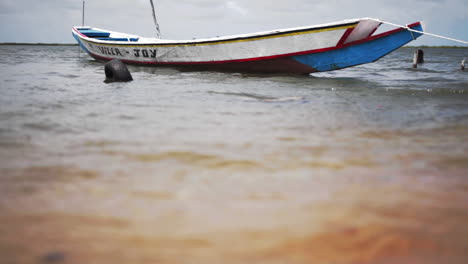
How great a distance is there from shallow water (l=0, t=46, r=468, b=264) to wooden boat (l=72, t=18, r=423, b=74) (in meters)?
5.10

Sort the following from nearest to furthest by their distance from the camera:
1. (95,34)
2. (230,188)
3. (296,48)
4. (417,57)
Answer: (230,188) < (296,48) < (95,34) < (417,57)

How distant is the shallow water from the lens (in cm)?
144

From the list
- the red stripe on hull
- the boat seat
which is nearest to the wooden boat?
the red stripe on hull

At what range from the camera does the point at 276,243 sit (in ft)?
4.87

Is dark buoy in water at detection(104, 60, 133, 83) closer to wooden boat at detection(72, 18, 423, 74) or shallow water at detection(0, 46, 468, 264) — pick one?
wooden boat at detection(72, 18, 423, 74)

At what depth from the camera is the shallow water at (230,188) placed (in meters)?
1.44

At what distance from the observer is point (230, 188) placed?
81.0 inches

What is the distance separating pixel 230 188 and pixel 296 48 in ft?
26.2

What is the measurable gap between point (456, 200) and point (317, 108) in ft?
10.9

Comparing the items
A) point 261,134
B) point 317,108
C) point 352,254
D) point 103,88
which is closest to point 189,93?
point 103,88

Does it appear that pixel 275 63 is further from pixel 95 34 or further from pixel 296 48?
pixel 95 34

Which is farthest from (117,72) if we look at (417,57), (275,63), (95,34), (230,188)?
(417,57)

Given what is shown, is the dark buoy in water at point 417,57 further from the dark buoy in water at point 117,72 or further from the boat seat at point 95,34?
the boat seat at point 95,34

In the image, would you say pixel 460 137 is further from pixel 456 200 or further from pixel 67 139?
pixel 67 139
